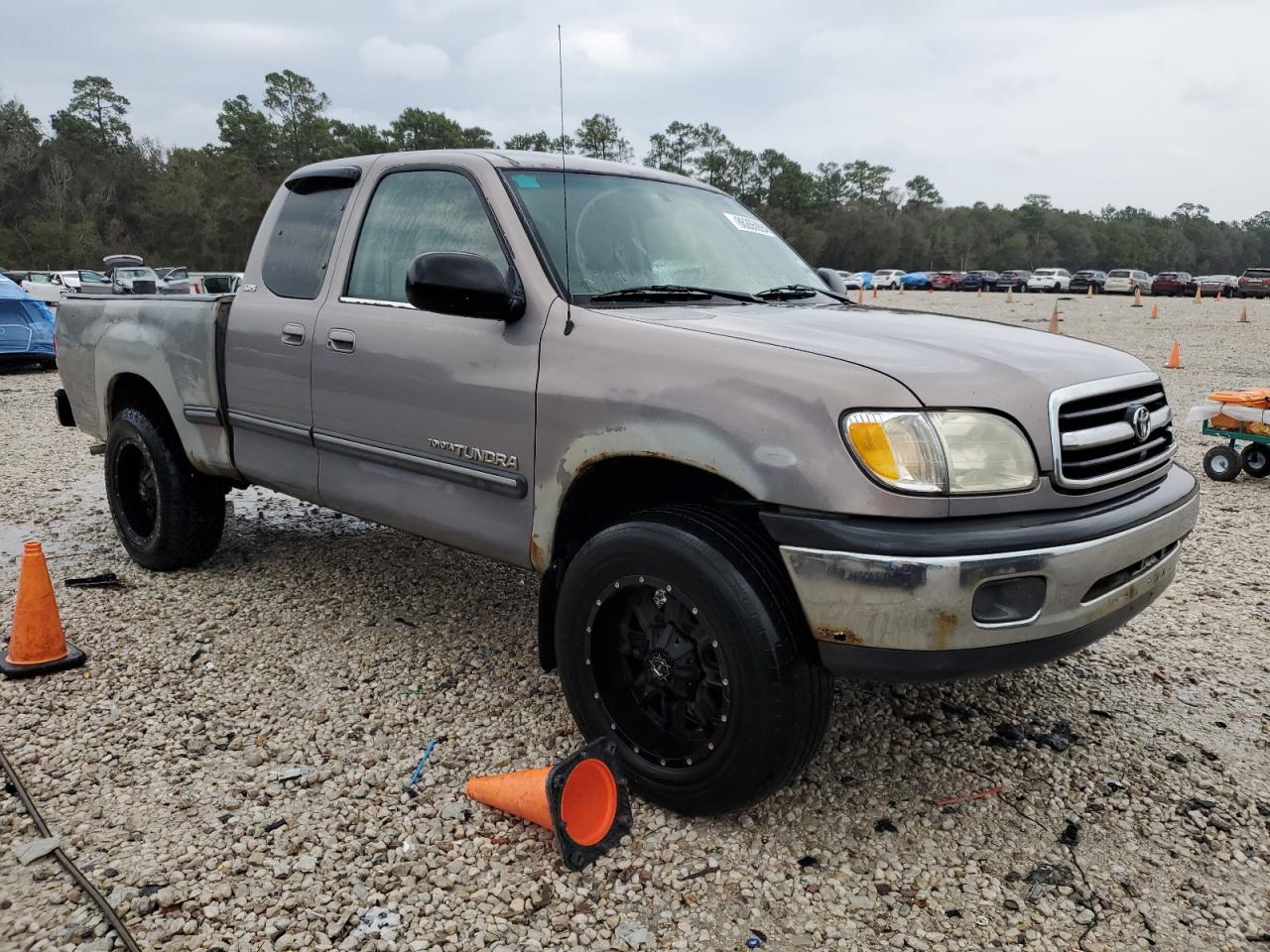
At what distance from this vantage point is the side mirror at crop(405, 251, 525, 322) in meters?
2.76

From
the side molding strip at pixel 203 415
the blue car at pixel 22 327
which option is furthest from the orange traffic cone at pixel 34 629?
the blue car at pixel 22 327

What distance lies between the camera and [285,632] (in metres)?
4.04

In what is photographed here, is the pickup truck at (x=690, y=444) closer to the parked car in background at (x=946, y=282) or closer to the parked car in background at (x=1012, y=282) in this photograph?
the parked car in background at (x=1012, y=282)

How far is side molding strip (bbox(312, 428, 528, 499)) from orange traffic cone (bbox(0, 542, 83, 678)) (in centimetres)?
117

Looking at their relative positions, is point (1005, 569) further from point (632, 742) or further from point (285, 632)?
point (285, 632)

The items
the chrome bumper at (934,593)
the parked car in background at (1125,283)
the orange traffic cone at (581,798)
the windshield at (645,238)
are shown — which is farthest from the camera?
the parked car in background at (1125,283)

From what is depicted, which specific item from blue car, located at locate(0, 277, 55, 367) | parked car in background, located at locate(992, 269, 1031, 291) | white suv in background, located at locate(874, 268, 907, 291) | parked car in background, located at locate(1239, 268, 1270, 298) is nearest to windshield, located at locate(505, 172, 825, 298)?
blue car, located at locate(0, 277, 55, 367)

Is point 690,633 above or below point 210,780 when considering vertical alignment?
above

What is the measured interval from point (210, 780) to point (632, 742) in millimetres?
1328

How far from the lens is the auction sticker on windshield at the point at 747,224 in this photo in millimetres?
3760

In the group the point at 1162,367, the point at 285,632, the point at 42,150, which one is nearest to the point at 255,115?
the point at 42,150

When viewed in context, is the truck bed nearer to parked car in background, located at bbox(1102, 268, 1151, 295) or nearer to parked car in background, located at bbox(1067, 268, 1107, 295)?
parked car in background, located at bbox(1102, 268, 1151, 295)

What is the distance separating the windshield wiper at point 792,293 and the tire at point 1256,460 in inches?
190

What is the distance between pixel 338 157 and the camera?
30203mm
